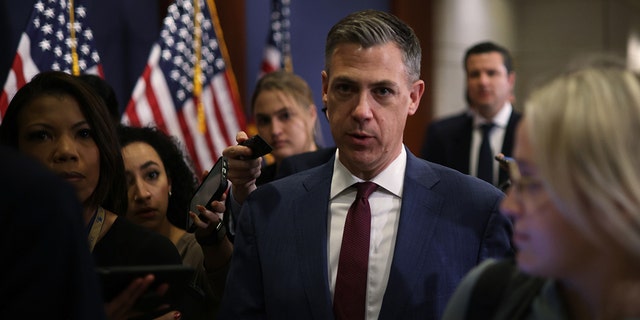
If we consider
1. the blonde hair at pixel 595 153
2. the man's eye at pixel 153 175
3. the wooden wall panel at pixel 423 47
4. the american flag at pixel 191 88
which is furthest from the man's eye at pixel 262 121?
the wooden wall panel at pixel 423 47

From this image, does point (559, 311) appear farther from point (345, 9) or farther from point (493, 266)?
point (345, 9)

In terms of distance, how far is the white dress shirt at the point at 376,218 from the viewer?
213cm

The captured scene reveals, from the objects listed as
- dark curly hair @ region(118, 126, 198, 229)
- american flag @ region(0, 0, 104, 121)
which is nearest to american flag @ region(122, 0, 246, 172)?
american flag @ region(0, 0, 104, 121)

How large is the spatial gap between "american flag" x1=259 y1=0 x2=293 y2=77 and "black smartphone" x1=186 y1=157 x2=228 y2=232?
3458 millimetres

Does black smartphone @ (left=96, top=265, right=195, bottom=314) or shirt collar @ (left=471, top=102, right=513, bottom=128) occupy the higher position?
black smartphone @ (left=96, top=265, right=195, bottom=314)

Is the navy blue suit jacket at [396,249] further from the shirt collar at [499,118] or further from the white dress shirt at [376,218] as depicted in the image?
the shirt collar at [499,118]

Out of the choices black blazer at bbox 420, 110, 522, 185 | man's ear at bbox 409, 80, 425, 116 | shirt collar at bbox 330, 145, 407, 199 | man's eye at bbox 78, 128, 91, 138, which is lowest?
black blazer at bbox 420, 110, 522, 185

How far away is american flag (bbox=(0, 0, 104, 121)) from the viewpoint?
356 centimetres

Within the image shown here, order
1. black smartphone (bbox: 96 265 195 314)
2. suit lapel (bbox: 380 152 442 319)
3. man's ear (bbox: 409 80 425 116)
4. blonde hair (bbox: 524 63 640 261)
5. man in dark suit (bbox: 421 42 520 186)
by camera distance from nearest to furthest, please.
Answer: blonde hair (bbox: 524 63 640 261) → black smartphone (bbox: 96 265 195 314) → suit lapel (bbox: 380 152 442 319) → man's ear (bbox: 409 80 425 116) → man in dark suit (bbox: 421 42 520 186)

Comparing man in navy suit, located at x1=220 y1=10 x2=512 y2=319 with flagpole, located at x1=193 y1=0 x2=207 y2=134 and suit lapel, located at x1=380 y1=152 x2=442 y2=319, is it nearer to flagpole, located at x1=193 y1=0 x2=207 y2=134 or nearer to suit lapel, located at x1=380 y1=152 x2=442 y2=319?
suit lapel, located at x1=380 y1=152 x2=442 y2=319

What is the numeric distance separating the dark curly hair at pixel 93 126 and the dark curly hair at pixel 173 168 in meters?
0.72

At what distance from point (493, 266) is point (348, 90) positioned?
0.76 metres

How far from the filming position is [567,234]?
143 cm

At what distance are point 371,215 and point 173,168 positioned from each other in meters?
1.31
